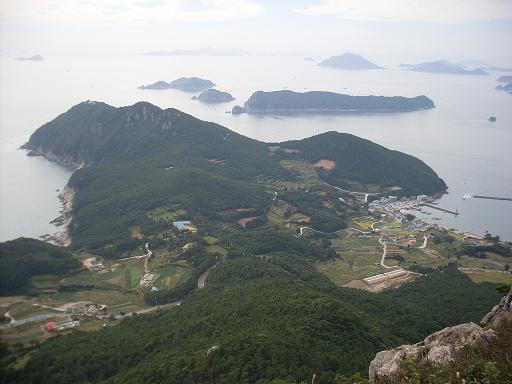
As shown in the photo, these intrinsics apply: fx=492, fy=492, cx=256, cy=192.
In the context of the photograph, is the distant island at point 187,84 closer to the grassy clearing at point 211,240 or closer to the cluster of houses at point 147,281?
the grassy clearing at point 211,240

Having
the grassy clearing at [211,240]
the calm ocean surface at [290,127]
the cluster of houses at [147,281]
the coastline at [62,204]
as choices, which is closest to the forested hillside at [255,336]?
the cluster of houses at [147,281]

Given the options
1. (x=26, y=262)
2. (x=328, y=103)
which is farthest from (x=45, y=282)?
(x=328, y=103)

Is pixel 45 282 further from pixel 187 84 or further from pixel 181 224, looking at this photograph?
pixel 187 84

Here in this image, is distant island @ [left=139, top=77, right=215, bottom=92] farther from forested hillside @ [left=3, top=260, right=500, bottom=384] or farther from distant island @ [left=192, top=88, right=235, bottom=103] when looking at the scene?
forested hillside @ [left=3, top=260, right=500, bottom=384]

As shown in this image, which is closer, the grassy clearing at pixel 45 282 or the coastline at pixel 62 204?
the grassy clearing at pixel 45 282

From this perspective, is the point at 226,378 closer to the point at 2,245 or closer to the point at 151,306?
the point at 151,306

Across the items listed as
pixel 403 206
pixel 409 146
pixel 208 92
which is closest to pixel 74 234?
pixel 403 206
